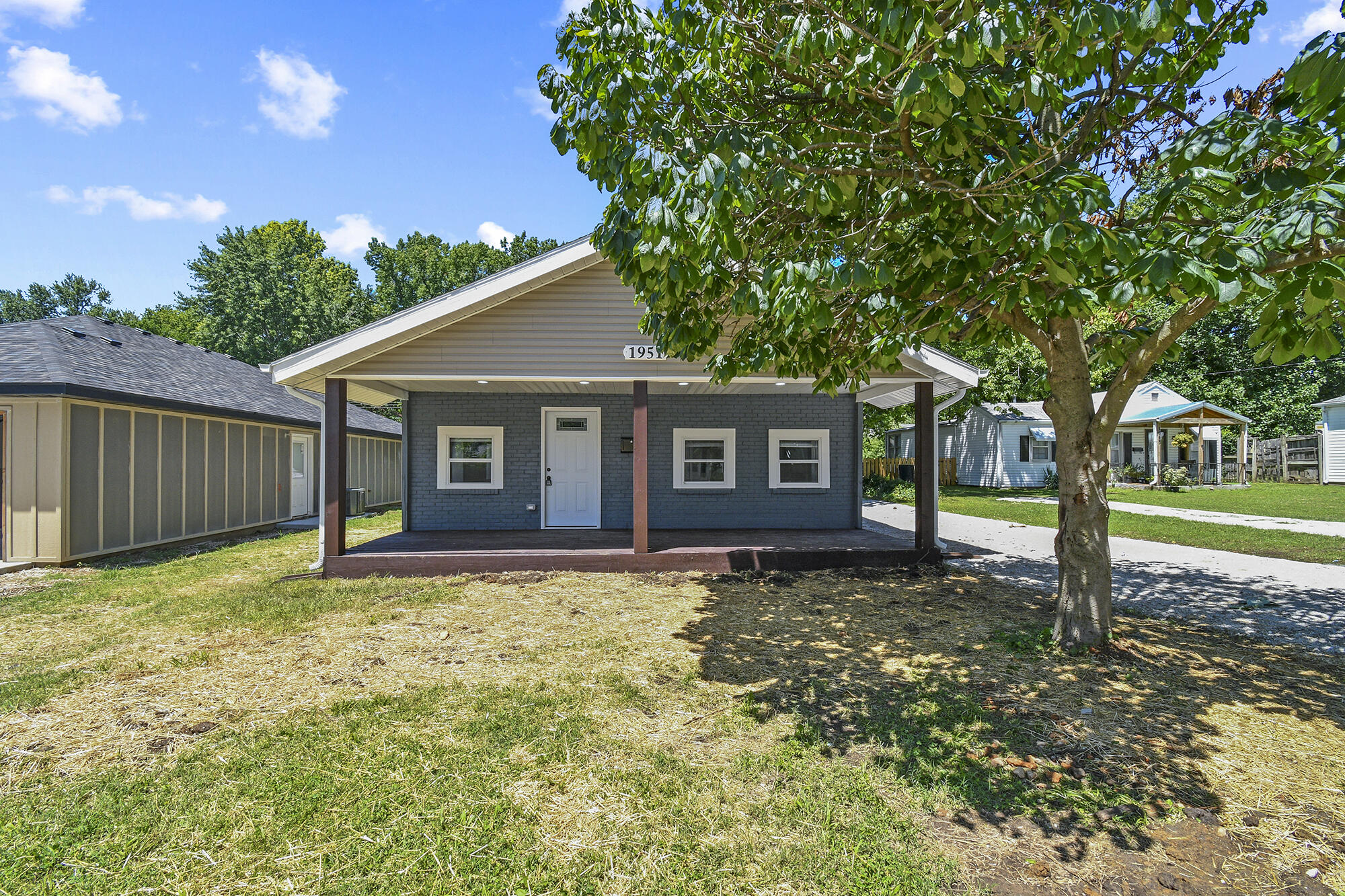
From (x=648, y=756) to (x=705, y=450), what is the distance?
8423 mm

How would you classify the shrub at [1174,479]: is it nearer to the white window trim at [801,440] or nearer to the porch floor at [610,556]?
the white window trim at [801,440]

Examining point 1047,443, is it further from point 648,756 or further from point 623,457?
point 648,756

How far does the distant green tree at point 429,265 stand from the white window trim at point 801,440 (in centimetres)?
2464

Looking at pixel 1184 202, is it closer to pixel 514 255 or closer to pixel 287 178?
pixel 287 178

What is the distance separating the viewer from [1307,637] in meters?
5.50

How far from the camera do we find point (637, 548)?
28.2 feet

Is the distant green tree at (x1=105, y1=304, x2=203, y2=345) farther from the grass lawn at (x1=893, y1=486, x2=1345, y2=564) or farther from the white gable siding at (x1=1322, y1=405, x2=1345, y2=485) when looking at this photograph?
the white gable siding at (x1=1322, y1=405, x2=1345, y2=485)

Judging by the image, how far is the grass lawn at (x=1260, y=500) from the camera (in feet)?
49.1

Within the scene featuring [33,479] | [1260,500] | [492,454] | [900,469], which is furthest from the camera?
[900,469]

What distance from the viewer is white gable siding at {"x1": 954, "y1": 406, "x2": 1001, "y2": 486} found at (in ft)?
88.2

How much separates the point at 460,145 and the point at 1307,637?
11877 mm

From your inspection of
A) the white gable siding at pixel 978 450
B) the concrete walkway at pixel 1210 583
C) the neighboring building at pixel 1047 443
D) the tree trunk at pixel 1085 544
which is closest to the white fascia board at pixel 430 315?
the tree trunk at pixel 1085 544

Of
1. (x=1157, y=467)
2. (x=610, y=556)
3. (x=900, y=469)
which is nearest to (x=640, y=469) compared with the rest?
(x=610, y=556)

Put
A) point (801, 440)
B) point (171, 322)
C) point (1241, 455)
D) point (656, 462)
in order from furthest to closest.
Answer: point (171, 322) < point (1241, 455) < point (801, 440) < point (656, 462)
